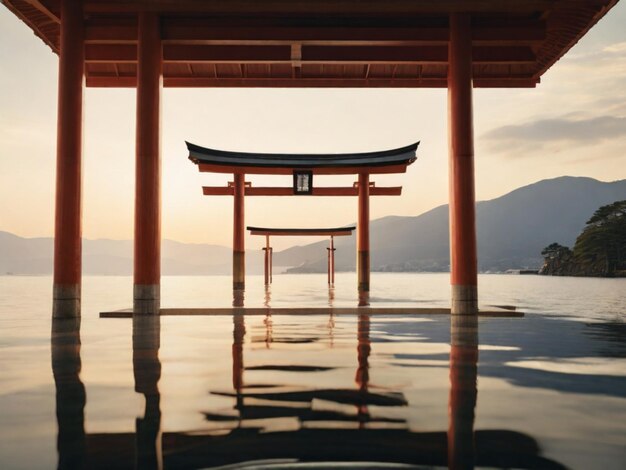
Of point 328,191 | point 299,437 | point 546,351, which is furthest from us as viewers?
point 328,191

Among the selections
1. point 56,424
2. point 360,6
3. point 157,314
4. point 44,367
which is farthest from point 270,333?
point 360,6

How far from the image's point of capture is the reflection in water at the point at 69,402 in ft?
8.96

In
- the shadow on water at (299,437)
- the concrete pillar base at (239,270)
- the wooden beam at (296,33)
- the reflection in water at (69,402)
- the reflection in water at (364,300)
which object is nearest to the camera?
the shadow on water at (299,437)

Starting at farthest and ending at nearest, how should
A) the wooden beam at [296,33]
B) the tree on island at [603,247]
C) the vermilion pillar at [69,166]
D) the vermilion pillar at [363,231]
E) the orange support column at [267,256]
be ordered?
the tree on island at [603,247]
the orange support column at [267,256]
the vermilion pillar at [363,231]
the wooden beam at [296,33]
the vermilion pillar at [69,166]

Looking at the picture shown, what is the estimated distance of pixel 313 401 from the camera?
3.88 metres

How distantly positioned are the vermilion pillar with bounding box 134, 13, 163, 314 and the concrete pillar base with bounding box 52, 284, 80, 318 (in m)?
1.18

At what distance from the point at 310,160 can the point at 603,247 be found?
49.8 metres

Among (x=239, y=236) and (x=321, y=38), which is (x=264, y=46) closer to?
(x=321, y=38)

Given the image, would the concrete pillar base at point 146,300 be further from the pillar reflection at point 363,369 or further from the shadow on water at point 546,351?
the shadow on water at point 546,351

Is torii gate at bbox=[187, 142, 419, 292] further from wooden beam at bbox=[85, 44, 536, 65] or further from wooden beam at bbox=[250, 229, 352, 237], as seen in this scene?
wooden beam at bbox=[85, 44, 536, 65]

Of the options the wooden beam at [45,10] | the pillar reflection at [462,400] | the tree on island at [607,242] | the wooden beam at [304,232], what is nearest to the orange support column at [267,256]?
the wooden beam at [304,232]

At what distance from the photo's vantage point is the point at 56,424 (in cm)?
328

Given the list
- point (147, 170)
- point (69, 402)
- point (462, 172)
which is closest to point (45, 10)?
point (147, 170)

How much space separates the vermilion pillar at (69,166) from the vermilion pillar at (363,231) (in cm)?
1573
